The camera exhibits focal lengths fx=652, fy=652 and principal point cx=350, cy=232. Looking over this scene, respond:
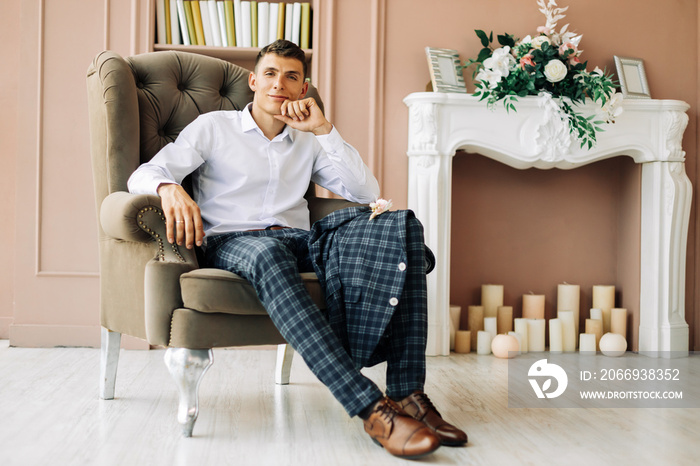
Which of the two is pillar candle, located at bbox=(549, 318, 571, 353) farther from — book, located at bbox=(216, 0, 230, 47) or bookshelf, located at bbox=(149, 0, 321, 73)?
book, located at bbox=(216, 0, 230, 47)

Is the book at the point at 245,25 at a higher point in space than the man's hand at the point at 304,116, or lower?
higher

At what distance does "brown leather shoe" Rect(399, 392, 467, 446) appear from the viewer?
1.49 metres

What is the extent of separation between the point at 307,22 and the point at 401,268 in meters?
1.80

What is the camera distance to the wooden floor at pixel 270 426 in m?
1.43

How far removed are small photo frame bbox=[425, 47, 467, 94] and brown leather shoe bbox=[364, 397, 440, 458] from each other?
5.93ft

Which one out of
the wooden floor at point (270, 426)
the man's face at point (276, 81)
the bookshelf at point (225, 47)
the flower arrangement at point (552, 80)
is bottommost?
the wooden floor at point (270, 426)

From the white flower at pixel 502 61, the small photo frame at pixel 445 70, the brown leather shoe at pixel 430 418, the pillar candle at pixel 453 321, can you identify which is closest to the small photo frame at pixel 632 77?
the white flower at pixel 502 61

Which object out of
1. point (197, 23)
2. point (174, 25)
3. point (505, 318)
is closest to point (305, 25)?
point (197, 23)

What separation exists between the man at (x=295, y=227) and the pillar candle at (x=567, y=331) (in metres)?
1.39

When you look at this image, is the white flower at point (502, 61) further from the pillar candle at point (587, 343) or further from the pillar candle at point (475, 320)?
the pillar candle at point (587, 343)

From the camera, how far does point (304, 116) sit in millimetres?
1936

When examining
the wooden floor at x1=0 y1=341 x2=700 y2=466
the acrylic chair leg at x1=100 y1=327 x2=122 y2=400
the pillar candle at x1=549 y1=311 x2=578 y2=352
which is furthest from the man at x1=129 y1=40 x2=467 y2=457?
the pillar candle at x1=549 y1=311 x2=578 y2=352

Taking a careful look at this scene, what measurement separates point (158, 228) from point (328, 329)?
497mm

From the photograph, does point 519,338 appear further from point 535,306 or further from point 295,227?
point 295,227
